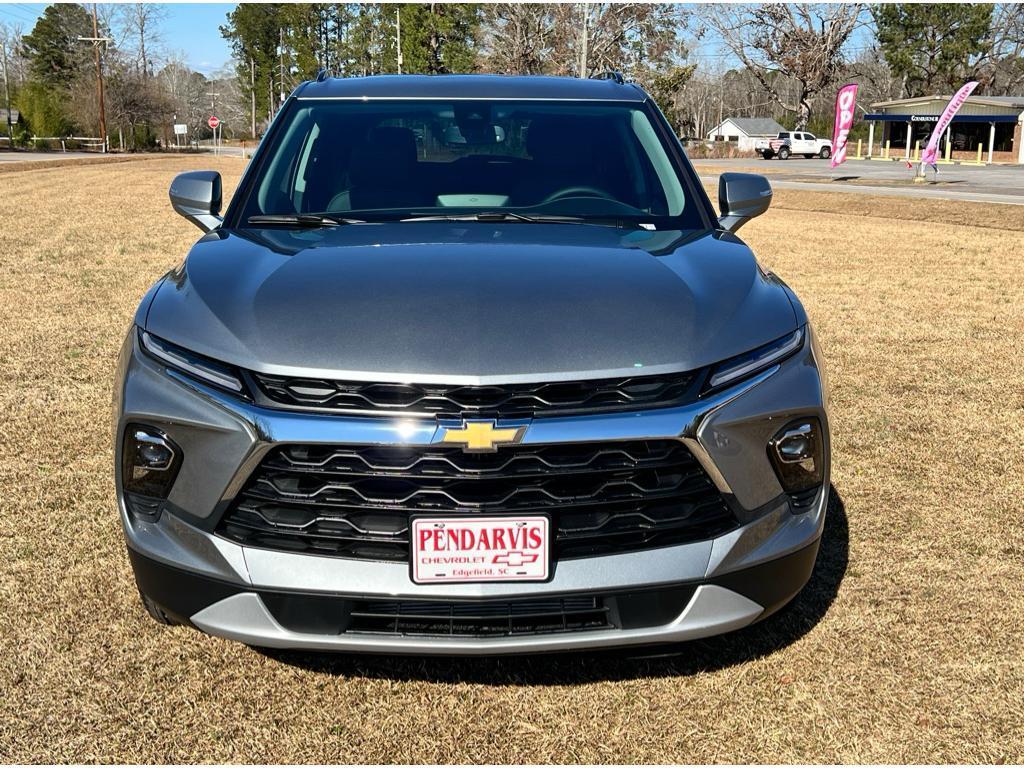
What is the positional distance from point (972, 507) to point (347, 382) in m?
2.88

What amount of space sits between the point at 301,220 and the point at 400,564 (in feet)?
4.78

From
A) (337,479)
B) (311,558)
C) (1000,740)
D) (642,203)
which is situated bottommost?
(1000,740)

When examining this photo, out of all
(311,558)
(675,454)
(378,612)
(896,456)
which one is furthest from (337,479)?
(896,456)

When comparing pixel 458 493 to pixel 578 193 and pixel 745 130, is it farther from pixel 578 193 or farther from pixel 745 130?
pixel 745 130

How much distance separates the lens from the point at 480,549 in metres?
2.15

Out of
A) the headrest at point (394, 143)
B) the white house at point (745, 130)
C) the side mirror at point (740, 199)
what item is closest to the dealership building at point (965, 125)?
the white house at point (745, 130)

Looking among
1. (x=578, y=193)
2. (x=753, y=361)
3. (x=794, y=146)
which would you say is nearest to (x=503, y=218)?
(x=578, y=193)

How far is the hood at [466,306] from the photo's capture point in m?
2.18

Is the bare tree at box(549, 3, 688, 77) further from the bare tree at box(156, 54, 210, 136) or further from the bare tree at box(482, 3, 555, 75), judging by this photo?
the bare tree at box(156, 54, 210, 136)

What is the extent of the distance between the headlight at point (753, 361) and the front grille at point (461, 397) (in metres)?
0.15

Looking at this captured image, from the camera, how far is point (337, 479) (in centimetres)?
216

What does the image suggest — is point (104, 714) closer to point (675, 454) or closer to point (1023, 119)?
point (675, 454)

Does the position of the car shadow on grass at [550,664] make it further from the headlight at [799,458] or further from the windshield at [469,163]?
the windshield at [469,163]

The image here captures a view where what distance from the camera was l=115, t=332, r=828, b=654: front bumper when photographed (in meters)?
2.15
